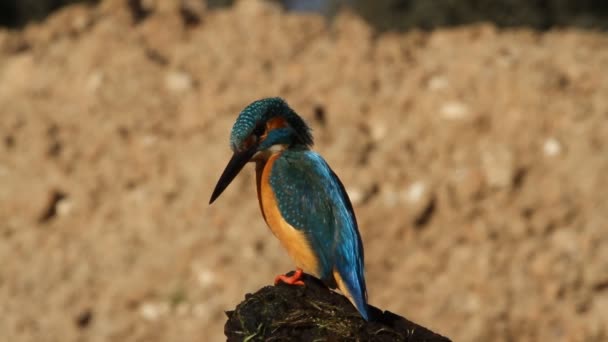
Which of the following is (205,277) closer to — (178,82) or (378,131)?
(378,131)

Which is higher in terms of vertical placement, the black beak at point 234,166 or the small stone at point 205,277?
the small stone at point 205,277

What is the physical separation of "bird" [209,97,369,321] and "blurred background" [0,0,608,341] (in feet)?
13.4

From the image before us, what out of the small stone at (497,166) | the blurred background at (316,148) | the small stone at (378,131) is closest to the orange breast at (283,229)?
the blurred background at (316,148)

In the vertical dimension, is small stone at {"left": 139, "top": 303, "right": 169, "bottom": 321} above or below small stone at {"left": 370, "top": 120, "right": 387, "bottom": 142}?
below

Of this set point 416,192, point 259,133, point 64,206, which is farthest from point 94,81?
point 259,133

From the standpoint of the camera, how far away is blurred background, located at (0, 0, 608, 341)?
872 centimetres

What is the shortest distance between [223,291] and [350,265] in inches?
179

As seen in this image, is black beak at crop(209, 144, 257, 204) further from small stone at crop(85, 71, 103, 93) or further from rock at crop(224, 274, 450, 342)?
small stone at crop(85, 71, 103, 93)

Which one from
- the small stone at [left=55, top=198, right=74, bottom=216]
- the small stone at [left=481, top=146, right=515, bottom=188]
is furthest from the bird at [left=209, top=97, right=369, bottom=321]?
the small stone at [left=55, top=198, right=74, bottom=216]

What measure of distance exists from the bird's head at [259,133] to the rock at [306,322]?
610 millimetres

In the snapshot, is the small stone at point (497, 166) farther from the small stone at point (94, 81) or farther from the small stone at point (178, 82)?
the small stone at point (94, 81)

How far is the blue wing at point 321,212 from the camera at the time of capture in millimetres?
4430

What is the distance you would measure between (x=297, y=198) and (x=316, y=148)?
509 centimetres

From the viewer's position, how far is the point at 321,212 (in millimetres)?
4496
